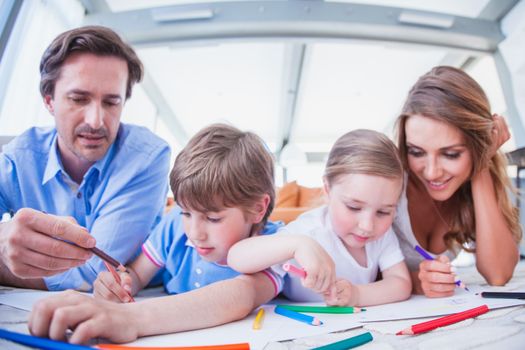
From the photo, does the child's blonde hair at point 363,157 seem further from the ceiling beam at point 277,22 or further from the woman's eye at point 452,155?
the ceiling beam at point 277,22

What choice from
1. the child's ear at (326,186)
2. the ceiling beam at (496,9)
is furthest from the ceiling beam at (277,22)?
the child's ear at (326,186)

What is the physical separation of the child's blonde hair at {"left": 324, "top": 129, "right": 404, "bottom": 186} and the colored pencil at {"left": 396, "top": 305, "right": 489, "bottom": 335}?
0.30 meters

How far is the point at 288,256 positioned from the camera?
0.60 m

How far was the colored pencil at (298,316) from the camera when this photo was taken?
511 millimetres

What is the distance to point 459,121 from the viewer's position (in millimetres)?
820

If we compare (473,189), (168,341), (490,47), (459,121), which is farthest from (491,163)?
(490,47)

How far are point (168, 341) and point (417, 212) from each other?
0.81 meters

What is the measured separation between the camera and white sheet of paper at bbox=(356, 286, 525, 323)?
541 mm

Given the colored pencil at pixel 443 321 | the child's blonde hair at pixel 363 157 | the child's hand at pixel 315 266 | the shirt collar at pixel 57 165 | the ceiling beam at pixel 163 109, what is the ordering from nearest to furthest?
the colored pencil at pixel 443 321, the child's hand at pixel 315 266, the child's blonde hair at pixel 363 157, the shirt collar at pixel 57 165, the ceiling beam at pixel 163 109

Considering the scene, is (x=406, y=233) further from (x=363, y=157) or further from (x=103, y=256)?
(x=103, y=256)

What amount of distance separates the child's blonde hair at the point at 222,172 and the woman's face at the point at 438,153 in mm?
363

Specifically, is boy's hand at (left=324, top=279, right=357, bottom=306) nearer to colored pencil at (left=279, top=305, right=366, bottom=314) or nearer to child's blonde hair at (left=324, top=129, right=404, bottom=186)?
colored pencil at (left=279, top=305, right=366, bottom=314)

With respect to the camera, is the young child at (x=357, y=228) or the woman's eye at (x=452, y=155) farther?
the woman's eye at (x=452, y=155)

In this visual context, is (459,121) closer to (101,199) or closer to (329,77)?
(101,199)
